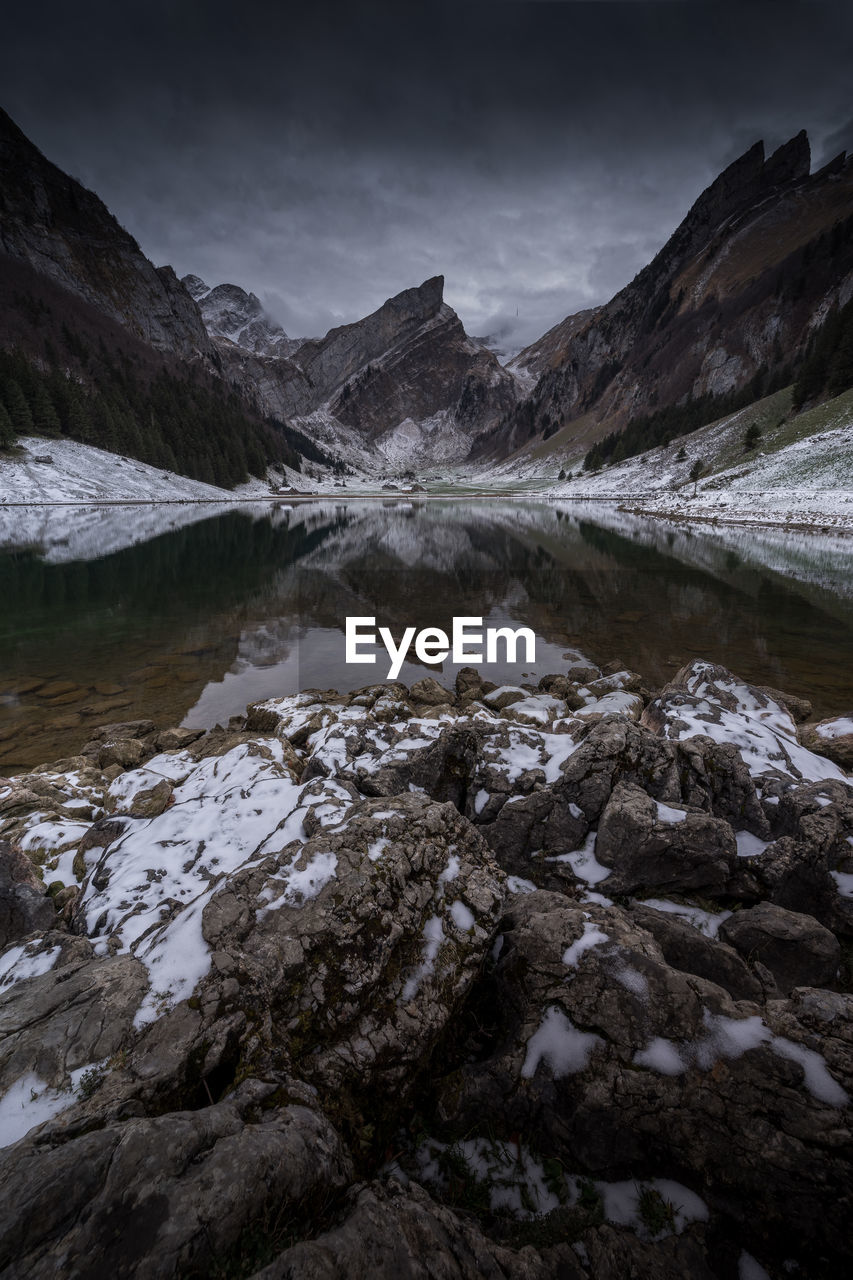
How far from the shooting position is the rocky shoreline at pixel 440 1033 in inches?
109

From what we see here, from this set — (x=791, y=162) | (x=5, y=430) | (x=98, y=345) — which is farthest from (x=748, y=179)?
(x=5, y=430)

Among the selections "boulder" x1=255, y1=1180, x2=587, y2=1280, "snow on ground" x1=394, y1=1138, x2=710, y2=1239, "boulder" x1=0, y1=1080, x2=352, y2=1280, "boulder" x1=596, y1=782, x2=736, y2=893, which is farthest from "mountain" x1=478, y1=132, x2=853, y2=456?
"boulder" x1=0, y1=1080, x2=352, y2=1280

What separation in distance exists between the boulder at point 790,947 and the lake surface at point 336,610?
11.0m

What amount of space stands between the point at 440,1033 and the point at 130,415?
12183 cm

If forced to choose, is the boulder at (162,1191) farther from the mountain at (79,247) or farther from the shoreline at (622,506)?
the mountain at (79,247)

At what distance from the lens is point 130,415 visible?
98.1m

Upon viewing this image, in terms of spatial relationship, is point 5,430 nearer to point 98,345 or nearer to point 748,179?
point 98,345

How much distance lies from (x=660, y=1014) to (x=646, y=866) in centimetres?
254

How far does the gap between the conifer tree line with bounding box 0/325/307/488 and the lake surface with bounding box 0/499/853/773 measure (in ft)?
153

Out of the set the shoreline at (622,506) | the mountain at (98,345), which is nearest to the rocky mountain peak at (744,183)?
the shoreline at (622,506)

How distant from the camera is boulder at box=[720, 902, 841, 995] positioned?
508cm

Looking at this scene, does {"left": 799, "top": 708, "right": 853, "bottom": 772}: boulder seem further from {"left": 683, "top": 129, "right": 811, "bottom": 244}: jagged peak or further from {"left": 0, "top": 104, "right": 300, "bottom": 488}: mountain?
{"left": 683, "top": 129, "right": 811, "bottom": 244}: jagged peak

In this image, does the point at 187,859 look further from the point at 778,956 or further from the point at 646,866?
the point at 778,956

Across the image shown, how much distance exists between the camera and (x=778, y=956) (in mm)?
5195
